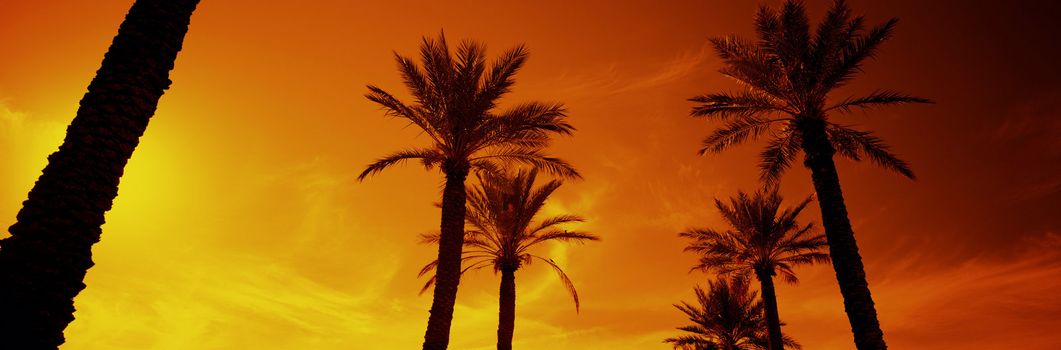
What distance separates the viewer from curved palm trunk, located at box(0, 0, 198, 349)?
4574 millimetres

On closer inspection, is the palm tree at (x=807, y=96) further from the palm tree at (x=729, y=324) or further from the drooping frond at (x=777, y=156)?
the palm tree at (x=729, y=324)

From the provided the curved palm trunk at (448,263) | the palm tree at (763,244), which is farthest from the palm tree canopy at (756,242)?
the curved palm trunk at (448,263)

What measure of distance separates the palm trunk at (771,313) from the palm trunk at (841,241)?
10693mm

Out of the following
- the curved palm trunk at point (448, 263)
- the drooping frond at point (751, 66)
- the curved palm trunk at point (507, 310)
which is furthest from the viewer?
the curved palm trunk at point (507, 310)

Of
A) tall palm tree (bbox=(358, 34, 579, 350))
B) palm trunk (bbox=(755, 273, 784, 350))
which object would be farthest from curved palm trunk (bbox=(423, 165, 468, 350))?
palm trunk (bbox=(755, 273, 784, 350))

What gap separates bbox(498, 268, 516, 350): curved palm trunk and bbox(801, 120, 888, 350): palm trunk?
10.4 metres

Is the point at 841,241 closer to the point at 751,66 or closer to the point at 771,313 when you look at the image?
the point at 751,66

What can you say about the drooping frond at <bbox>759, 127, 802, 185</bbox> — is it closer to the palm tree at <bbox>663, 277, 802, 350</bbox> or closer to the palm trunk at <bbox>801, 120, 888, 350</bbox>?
the palm trunk at <bbox>801, 120, 888, 350</bbox>

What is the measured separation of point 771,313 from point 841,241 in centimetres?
1133

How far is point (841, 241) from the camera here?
12.9 m

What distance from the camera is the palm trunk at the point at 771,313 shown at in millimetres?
22344

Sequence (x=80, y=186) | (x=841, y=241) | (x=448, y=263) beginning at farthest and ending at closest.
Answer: (x=448, y=263) → (x=841, y=241) → (x=80, y=186)

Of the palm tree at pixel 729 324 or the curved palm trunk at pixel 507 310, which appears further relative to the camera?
the palm tree at pixel 729 324

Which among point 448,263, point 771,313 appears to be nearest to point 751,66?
point 448,263
